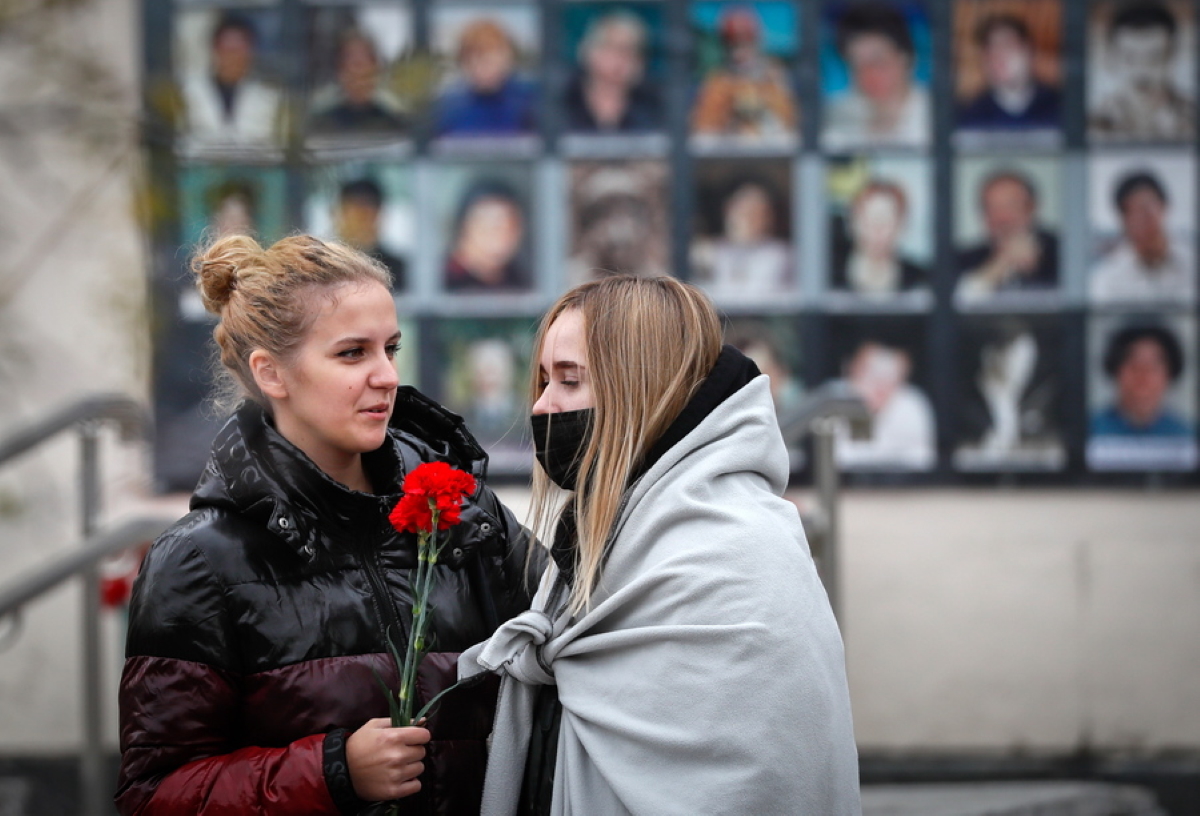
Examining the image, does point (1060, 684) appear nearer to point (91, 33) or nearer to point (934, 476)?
point (934, 476)

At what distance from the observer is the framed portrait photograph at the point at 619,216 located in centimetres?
547

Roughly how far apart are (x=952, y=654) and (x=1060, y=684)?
1.45 feet

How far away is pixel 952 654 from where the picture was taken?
18.1 ft

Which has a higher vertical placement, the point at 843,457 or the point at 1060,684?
the point at 843,457

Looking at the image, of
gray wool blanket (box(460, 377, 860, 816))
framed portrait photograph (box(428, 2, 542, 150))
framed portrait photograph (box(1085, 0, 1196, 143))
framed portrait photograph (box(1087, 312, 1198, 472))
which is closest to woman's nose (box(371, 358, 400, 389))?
gray wool blanket (box(460, 377, 860, 816))

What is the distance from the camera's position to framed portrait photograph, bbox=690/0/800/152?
545 cm

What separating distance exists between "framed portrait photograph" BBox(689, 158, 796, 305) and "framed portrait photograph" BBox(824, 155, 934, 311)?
189 millimetres

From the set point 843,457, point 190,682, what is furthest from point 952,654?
point 190,682

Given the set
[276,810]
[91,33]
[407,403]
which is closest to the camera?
[276,810]

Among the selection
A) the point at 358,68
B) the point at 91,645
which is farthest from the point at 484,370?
the point at 91,645

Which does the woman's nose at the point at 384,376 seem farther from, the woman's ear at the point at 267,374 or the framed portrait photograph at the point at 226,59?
the framed portrait photograph at the point at 226,59

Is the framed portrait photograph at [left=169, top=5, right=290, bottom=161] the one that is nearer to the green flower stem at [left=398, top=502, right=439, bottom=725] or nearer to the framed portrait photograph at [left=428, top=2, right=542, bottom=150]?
the framed portrait photograph at [left=428, top=2, right=542, bottom=150]

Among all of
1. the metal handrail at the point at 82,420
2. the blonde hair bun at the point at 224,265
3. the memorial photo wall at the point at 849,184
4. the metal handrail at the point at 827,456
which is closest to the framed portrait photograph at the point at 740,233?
the memorial photo wall at the point at 849,184

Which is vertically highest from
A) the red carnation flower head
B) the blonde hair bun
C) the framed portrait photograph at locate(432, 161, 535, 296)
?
the framed portrait photograph at locate(432, 161, 535, 296)
